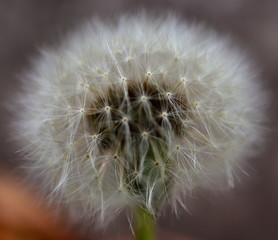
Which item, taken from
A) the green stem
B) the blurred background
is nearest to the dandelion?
the green stem

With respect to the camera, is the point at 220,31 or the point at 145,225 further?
the point at 220,31

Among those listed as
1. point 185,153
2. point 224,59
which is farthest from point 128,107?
point 224,59

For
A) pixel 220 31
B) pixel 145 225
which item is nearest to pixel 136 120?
pixel 145 225

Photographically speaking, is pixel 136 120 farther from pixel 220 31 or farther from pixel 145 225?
pixel 220 31

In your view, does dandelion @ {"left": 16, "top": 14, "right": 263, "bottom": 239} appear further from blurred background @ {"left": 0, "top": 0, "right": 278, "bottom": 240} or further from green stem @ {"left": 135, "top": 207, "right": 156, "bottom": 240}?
blurred background @ {"left": 0, "top": 0, "right": 278, "bottom": 240}

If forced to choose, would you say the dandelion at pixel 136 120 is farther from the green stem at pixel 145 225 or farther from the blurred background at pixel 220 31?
the blurred background at pixel 220 31

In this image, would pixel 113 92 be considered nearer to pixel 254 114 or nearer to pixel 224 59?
pixel 224 59

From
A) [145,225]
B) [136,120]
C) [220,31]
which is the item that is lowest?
[145,225]
